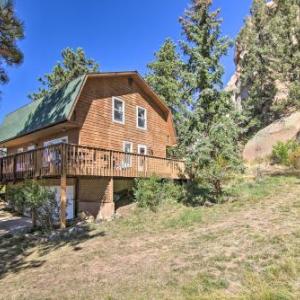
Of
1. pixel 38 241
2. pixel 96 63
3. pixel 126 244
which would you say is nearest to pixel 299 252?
pixel 126 244

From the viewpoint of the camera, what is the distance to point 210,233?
9.85 metres

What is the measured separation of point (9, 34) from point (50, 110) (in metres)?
5.32

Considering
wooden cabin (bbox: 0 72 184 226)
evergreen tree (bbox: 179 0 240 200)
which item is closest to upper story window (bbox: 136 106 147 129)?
wooden cabin (bbox: 0 72 184 226)

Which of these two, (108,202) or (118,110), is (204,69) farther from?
(108,202)

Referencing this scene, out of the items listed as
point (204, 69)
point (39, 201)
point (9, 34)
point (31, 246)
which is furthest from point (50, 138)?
point (204, 69)

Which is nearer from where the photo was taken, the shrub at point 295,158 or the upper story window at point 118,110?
the upper story window at point 118,110

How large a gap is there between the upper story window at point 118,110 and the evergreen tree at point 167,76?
10.8 m

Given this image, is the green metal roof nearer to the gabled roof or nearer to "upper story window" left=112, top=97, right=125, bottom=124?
the gabled roof

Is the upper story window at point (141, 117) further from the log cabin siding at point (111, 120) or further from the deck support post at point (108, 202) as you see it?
the deck support post at point (108, 202)

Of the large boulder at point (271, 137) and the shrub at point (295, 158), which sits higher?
the large boulder at point (271, 137)

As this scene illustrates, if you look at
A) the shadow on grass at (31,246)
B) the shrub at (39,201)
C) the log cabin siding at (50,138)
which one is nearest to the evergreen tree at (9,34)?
the log cabin siding at (50,138)

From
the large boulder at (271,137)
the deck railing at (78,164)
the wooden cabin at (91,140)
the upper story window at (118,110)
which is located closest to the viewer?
the deck railing at (78,164)

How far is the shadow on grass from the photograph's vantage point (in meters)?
9.39

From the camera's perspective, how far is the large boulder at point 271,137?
26.2 m
